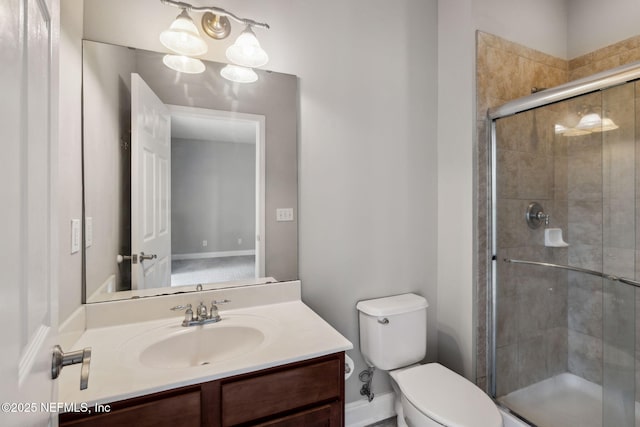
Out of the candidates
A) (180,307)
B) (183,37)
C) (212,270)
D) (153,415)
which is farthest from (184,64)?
(153,415)

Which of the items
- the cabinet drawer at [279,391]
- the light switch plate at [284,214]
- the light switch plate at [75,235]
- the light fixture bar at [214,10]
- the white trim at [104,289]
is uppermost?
the light fixture bar at [214,10]

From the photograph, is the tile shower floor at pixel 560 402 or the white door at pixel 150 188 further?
the tile shower floor at pixel 560 402

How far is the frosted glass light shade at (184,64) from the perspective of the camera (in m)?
1.39

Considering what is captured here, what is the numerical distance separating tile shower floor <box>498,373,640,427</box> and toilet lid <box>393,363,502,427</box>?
1.81ft

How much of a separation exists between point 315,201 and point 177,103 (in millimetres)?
802

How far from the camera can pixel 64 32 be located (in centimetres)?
107

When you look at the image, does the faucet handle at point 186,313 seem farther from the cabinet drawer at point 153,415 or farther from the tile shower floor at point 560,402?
the tile shower floor at point 560,402

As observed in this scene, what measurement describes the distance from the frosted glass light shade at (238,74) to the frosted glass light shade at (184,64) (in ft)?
0.32

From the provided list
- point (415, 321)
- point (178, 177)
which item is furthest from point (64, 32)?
point (415, 321)

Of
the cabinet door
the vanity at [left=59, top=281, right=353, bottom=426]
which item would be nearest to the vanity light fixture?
the vanity at [left=59, top=281, right=353, bottom=426]

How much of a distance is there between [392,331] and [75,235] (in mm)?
1479

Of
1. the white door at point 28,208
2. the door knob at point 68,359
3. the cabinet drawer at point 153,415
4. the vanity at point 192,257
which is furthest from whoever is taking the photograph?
the vanity at point 192,257

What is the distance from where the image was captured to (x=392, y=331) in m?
1.67

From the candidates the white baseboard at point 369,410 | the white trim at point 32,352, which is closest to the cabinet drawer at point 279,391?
the white trim at point 32,352
